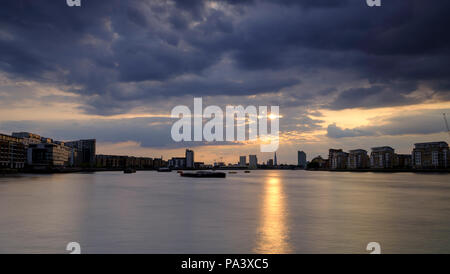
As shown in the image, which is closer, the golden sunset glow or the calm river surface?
the golden sunset glow

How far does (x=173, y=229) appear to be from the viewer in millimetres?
25906

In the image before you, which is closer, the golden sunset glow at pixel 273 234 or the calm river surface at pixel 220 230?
the golden sunset glow at pixel 273 234

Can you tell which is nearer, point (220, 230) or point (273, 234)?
point (273, 234)
